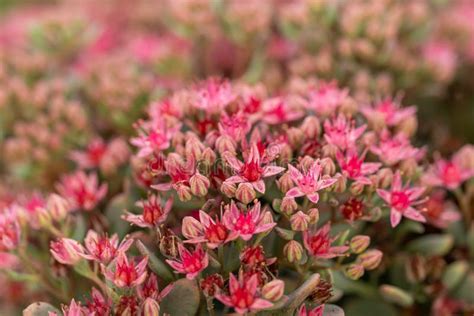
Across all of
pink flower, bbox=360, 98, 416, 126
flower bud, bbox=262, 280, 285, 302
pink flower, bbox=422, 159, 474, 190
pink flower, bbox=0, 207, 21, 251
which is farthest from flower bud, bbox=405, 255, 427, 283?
pink flower, bbox=0, 207, 21, 251

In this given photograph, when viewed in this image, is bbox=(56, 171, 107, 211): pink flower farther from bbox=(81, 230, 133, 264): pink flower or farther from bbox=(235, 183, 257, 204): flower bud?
bbox=(235, 183, 257, 204): flower bud

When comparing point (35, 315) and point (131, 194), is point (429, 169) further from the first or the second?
point (35, 315)

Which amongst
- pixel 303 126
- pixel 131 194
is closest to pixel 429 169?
pixel 303 126

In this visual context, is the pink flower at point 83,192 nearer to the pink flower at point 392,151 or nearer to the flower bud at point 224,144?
the flower bud at point 224,144

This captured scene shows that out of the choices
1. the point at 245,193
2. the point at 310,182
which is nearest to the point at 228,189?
the point at 245,193

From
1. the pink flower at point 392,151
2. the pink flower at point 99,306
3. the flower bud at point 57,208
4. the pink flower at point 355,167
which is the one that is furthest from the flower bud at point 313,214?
the flower bud at point 57,208

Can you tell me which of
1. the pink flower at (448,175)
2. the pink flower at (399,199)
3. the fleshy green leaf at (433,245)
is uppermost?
the pink flower at (399,199)
